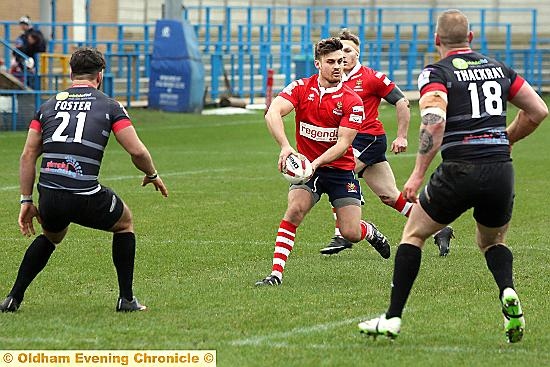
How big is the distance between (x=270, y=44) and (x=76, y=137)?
2868cm

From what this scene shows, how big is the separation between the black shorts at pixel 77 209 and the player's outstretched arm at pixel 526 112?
2544 mm

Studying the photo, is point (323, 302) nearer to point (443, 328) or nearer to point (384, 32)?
point (443, 328)

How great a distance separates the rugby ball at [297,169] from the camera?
9.30 meters

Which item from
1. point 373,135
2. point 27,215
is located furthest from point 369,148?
point 27,215

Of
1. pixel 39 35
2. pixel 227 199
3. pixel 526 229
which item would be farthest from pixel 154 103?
pixel 526 229

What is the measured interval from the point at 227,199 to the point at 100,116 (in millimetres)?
7505

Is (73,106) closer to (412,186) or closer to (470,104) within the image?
(412,186)

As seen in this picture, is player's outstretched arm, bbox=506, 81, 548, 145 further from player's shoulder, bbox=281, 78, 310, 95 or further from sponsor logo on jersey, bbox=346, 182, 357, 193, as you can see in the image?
player's shoulder, bbox=281, 78, 310, 95

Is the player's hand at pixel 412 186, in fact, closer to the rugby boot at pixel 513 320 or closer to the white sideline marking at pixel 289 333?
the rugby boot at pixel 513 320

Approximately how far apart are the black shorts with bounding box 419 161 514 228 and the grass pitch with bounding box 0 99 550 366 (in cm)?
76

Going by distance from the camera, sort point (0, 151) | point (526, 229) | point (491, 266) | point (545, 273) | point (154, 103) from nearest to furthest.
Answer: point (491, 266) < point (545, 273) < point (526, 229) < point (0, 151) < point (154, 103)

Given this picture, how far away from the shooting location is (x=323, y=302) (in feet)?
29.0

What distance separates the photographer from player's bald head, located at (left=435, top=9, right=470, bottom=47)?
748cm

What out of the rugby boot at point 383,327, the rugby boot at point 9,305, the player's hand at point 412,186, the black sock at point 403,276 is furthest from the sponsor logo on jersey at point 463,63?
the rugby boot at point 9,305
